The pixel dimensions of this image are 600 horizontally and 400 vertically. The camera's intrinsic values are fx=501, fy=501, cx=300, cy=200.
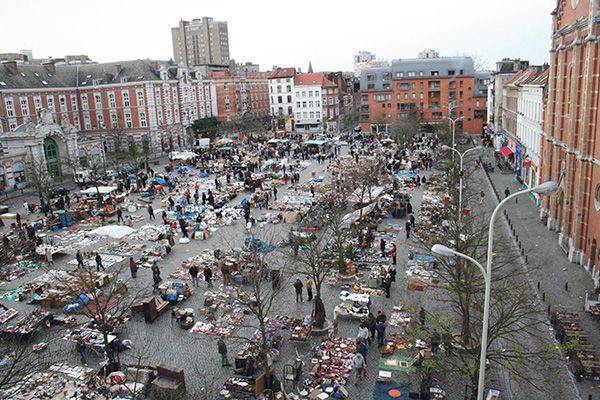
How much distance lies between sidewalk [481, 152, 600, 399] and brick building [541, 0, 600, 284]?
68 cm

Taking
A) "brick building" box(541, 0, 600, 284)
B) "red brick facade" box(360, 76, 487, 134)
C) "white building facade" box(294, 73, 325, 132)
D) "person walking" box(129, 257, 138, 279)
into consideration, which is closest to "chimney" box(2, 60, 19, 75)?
"person walking" box(129, 257, 138, 279)

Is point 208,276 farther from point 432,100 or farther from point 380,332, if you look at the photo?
point 432,100

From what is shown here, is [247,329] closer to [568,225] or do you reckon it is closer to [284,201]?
[568,225]

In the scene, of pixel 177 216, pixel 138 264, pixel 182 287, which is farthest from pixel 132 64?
pixel 182 287

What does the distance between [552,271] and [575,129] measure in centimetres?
807

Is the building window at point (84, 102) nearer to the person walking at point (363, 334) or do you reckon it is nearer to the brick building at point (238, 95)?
the brick building at point (238, 95)

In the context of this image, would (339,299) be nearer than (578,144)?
Yes

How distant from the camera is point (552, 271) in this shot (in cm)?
2566

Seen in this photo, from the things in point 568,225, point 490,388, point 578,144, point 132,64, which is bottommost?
point 490,388

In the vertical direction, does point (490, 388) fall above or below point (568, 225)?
below

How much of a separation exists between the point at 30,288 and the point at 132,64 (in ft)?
182

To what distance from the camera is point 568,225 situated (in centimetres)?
2828

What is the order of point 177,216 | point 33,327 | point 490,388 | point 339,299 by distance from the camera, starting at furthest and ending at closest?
point 177,216
point 339,299
point 33,327
point 490,388

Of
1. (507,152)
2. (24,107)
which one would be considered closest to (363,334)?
(507,152)
